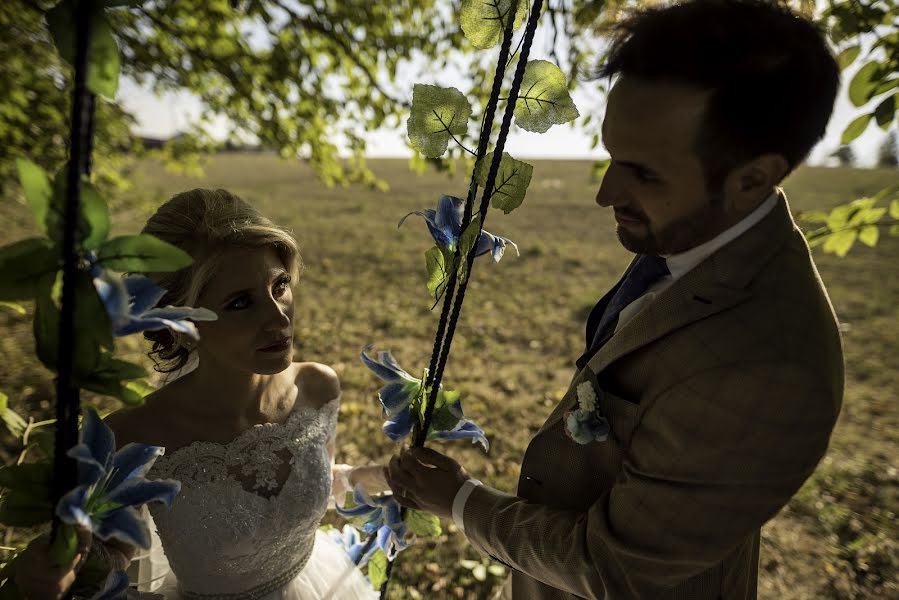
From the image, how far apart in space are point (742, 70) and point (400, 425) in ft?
3.66

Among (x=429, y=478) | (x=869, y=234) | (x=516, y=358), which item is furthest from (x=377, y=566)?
(x=516, y=358)

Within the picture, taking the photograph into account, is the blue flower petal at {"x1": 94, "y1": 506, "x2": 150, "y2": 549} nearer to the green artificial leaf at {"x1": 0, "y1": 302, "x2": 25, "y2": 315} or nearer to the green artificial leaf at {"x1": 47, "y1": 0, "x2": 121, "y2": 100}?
the green artificial leaf at {"x1": 0, "y1": 302, "x2": 25, "y2": 315}

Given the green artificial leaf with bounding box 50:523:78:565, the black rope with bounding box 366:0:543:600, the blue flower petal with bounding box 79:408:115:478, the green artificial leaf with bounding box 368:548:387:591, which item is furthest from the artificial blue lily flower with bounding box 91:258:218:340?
the green artificial leaf with bounding box 368:548:387:591

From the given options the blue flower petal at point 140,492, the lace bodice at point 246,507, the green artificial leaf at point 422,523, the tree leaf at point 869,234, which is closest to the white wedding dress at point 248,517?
the lace bodice at point 246,507

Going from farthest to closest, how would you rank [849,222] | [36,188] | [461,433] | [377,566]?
[849,222] < [377,566] < [461,433] < [36,188]

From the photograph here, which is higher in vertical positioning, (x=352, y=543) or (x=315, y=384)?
(x=315, y=384)

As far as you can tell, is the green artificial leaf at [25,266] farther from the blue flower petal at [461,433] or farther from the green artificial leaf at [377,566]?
the green artificial leaf at [377,566]

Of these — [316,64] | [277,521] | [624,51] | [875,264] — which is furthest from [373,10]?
[875,264]

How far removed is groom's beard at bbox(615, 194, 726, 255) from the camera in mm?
1204

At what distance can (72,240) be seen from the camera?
0.53 meters

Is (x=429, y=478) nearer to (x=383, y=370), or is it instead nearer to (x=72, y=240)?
(x=383, y=370)

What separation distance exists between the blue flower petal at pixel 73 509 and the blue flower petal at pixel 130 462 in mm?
78

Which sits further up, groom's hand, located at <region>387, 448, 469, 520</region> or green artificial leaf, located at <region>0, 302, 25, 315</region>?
green artificial leaf, located at <region>0, 302, 25, 315</region>

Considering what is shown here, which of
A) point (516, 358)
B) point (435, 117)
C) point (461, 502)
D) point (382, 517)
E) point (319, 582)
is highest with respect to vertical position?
point (435, 117)
